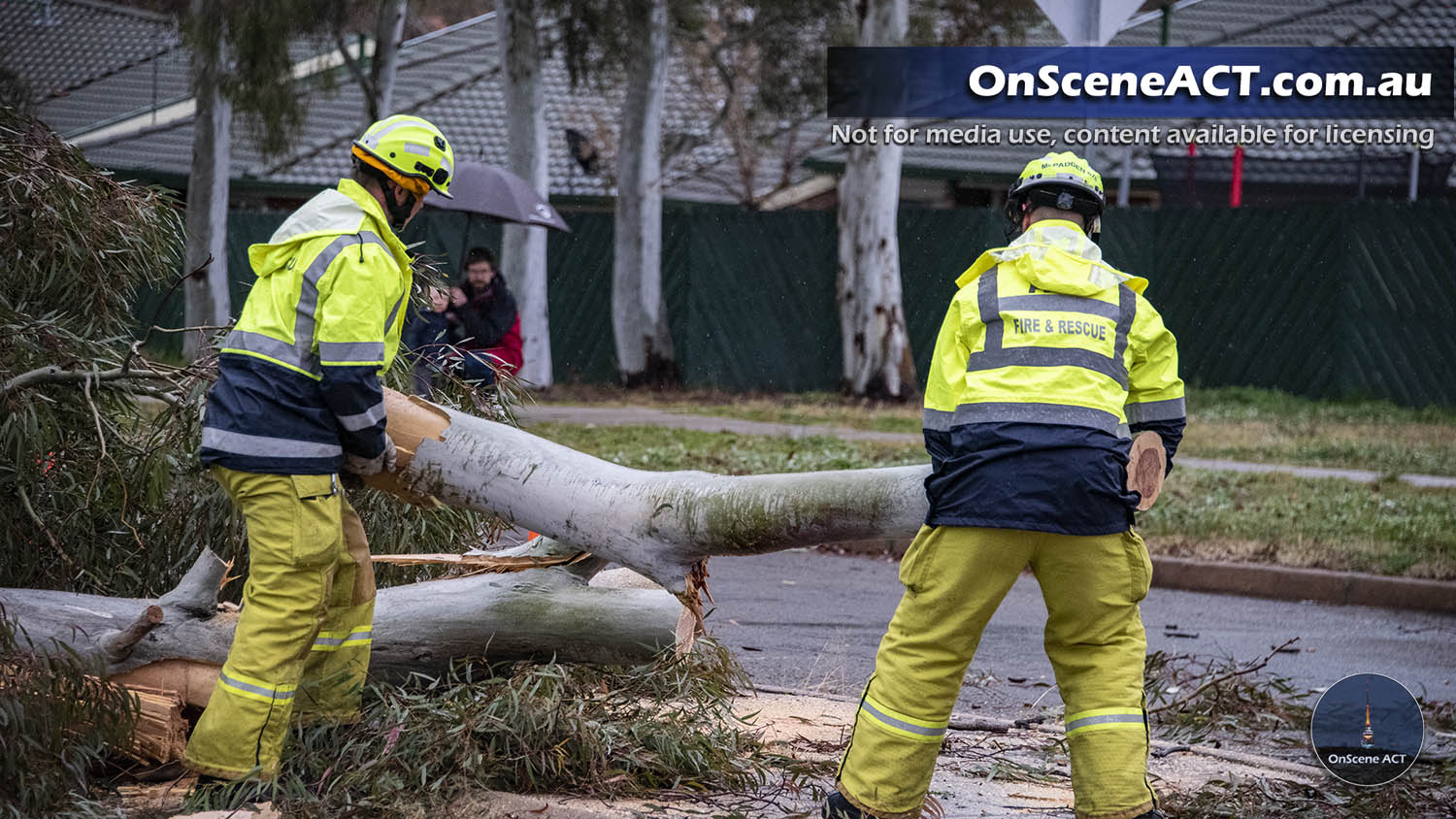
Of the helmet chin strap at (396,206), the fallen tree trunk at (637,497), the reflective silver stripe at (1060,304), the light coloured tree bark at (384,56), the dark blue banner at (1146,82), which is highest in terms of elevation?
the light coloured tree bark at (384,56)

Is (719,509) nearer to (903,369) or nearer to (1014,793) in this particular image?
(1014,793)

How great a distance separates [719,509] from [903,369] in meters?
12.5

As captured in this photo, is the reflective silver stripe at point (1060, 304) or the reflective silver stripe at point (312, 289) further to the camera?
the reflective silver stripe at point (312, 289)

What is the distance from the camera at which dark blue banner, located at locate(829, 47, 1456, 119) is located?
12.0 m

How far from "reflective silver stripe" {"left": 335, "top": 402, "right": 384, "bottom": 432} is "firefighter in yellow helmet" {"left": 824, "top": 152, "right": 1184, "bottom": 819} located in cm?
146

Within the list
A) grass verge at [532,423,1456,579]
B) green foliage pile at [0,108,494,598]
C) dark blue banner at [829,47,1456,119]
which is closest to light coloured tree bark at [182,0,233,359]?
grass verge at [532,423,1456,579]

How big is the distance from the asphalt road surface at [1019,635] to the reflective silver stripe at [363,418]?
220cm

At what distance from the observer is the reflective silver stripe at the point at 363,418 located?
12.8 ft

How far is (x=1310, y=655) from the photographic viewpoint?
6.41 m

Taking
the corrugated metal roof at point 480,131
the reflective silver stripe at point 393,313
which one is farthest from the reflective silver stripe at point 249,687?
the corrugated metal roof at point 480,131

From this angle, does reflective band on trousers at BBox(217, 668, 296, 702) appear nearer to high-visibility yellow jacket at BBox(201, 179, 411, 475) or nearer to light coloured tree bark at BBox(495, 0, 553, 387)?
high-visibility yellow jacket at BBox(201, 179, 411, 475)

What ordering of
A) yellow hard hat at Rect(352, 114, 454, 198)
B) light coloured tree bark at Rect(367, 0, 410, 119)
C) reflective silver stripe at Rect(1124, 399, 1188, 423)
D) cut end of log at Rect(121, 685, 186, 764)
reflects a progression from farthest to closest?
light coloured tree bark at Rect(367, 0, 410, 119), yellow hard hat at Rect(352, 114, 454, 198), cut end of log at Rect(121, 685, 186, 764), reflective silver stripe at Rect(1124, 399, 1188, 423)

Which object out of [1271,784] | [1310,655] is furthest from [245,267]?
[1271,784]

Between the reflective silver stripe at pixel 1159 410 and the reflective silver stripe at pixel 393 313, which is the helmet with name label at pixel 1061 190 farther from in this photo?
the reflective silver stripe at pixel 393 313
